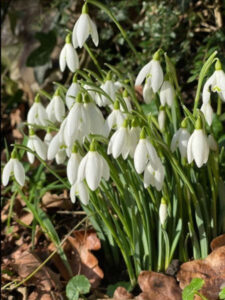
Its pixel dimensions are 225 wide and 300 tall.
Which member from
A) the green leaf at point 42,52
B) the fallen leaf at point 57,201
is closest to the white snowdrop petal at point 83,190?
the fallen leaf at point 57,201

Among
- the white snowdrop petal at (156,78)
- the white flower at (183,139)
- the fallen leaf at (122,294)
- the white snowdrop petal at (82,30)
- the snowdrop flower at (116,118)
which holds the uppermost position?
the white snowdrop petal at (82,30)

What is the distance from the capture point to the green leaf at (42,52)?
3583 mm

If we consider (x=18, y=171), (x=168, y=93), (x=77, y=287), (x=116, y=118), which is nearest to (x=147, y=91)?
(x=168, y=93)

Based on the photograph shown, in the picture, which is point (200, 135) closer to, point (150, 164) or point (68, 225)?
point (150, 164)

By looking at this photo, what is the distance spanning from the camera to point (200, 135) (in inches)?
64.2

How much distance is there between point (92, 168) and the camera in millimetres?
1651

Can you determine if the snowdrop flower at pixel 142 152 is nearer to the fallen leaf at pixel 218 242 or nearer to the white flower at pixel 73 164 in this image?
the white flower at pixel 73 164

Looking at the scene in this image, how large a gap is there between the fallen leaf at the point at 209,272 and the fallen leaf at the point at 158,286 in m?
0.04

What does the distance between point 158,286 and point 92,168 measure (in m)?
0.64

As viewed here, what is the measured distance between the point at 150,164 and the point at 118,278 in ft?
2.49

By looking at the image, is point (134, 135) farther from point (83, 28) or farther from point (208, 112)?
point (83, 28)

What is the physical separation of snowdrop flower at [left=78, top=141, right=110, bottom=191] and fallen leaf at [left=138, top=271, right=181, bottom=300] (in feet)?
1.81

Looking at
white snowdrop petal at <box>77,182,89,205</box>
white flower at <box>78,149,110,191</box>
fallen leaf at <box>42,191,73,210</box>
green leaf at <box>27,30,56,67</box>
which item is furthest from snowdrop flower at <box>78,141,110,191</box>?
green leaf at <box>27,30,56,67</box>

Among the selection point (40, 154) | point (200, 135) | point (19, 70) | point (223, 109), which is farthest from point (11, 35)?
point (200, 135)
